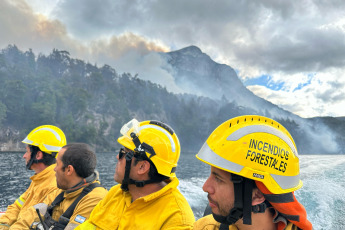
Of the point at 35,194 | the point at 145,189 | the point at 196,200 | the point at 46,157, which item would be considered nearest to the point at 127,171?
the point at 145,189

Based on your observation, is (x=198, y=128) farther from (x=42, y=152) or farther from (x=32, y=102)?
(x=42, y=152)

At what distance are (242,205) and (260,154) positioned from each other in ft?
1.22

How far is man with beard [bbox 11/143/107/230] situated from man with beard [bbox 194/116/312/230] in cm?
245

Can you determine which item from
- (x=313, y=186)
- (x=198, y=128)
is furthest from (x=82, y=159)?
(x=198, y=128)

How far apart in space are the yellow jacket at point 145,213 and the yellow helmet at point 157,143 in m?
0.23

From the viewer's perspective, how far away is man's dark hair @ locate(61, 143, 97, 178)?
3.97 meters

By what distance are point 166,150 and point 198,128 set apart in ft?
488

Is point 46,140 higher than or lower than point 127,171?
higher

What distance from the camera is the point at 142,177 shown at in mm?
3059

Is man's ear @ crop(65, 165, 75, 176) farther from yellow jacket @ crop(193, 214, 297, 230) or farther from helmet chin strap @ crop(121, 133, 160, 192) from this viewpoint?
yellow jacket @ crop(193, 214, 297, 230)

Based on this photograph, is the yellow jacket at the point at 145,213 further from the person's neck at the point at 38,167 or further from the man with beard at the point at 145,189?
the person's neck at the point at 38,167

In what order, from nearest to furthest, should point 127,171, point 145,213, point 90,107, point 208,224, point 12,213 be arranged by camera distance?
point 208,224 → point 145,213 → point 127,171 → point 12,213 → point 90,107

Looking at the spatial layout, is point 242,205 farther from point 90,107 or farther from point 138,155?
point 90,107

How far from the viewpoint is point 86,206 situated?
11.8 ft
